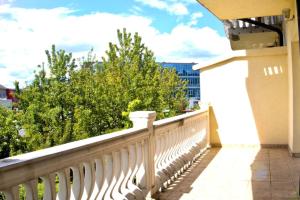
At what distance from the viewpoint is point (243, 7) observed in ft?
21.7

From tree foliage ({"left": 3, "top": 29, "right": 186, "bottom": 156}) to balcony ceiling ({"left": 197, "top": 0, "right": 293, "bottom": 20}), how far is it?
16.7 metres

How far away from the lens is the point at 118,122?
27.5 meters

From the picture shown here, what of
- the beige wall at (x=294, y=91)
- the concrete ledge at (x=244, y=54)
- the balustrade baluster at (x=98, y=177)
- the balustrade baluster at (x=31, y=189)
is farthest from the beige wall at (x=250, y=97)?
the balustrade baluster at (x=31, y=189)

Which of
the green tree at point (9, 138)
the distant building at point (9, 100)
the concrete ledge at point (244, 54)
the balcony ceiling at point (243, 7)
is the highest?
the balcony ceiling at point (243, 7)

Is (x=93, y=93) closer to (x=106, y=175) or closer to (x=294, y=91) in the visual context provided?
(x=294, y=91)

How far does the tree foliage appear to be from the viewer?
1061 inches

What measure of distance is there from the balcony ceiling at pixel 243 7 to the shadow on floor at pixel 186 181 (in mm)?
2721

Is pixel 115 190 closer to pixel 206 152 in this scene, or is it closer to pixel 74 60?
pixel 206 152

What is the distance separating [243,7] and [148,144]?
138 inches

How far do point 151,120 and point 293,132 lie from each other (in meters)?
3.89

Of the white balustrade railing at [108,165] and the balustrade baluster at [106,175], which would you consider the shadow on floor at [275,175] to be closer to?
the white balustrade railing at [108,165]

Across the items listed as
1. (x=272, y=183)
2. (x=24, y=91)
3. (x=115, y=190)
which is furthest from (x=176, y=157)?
(x=24, y=91)

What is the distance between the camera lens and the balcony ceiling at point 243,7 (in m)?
6.29

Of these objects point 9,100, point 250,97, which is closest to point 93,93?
point 9,100
